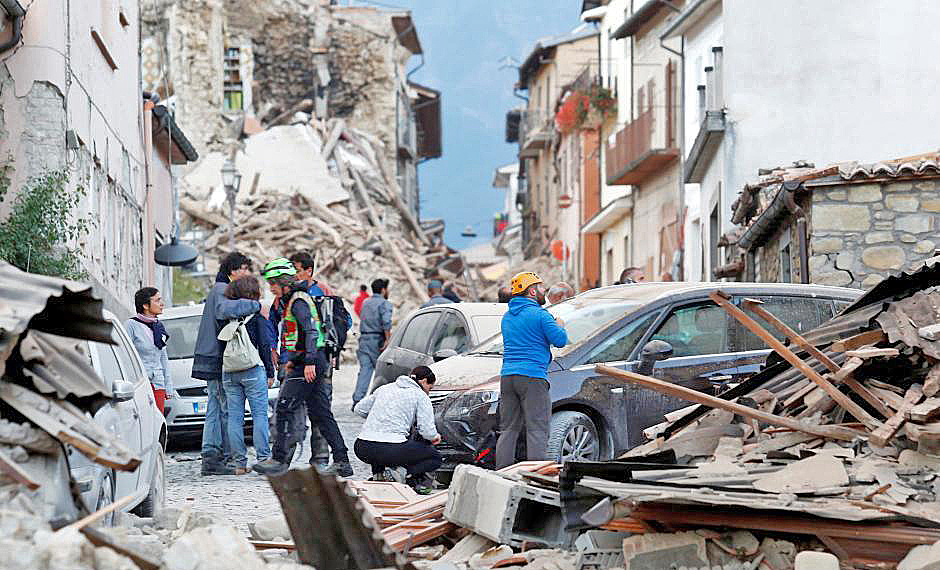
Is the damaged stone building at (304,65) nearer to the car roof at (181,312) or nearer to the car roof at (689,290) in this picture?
the car roof at (181,312)

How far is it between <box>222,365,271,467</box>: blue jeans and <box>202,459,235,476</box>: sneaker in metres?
0.08

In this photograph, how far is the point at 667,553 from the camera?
652 centimetres

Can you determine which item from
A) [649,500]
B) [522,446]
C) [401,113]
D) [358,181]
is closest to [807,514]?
[649,500]

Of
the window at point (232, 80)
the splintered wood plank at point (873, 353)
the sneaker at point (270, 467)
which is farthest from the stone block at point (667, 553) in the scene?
the window at point (232, 80)

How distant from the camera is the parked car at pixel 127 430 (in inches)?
280

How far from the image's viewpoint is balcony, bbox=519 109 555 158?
54969 millimetres

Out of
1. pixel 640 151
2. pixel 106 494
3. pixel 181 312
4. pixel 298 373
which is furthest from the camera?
Result: pixel 640 151

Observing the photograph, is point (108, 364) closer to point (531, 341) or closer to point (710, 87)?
point (531, 341)

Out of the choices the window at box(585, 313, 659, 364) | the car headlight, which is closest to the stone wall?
the window at box(585, 313, 659, 364)

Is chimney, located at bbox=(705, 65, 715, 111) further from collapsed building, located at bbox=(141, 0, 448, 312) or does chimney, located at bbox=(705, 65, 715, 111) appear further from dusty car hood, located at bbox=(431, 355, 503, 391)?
dusty car hood, located at bbox=(431, 355, 503, 391)

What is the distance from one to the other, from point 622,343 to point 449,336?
341 centimetres

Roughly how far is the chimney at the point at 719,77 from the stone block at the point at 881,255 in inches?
290

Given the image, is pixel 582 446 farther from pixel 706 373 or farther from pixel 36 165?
pixel 36 165

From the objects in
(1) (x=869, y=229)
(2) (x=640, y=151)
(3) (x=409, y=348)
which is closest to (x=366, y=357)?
(3) (x=409, y=348)
